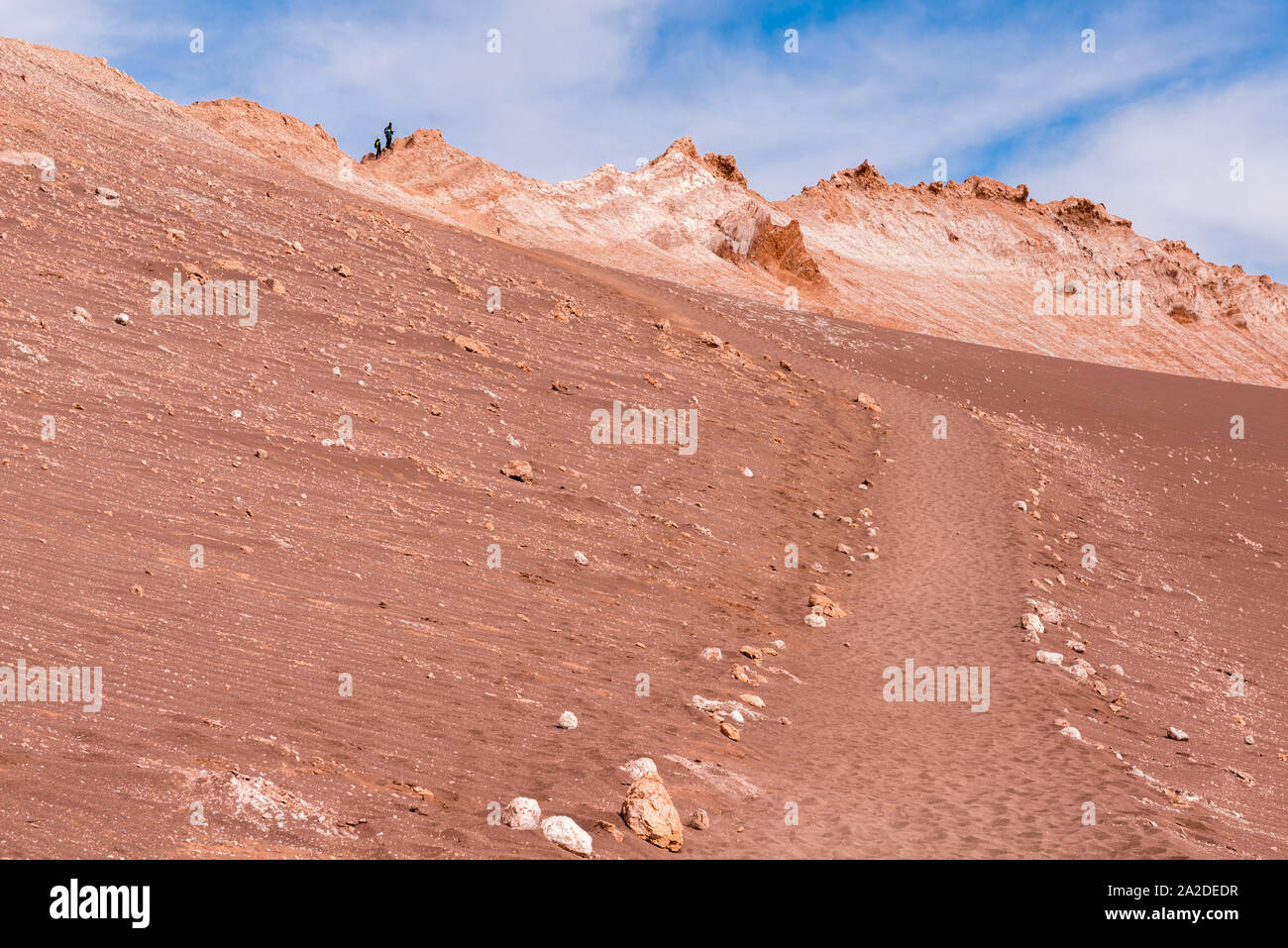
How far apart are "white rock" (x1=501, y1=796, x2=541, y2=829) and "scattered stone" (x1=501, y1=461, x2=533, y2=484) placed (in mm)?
8984

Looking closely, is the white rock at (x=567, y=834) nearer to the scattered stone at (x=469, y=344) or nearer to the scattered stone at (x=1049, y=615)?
the scattered stone at (x=1049, y=615)

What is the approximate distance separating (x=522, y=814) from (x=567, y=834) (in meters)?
0.33

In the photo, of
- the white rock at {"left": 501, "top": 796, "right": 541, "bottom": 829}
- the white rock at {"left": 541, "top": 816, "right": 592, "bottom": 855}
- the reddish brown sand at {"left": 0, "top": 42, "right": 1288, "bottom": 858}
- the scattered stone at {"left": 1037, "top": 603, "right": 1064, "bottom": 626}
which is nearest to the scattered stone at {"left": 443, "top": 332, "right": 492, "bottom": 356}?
the reddish brown sand at {"left": 0, "top": 42, "right": 1288, "bottom": 858}

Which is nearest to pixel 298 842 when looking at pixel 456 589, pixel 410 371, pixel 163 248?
pixel 456 589

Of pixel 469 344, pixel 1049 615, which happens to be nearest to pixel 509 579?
pixel 1049 615

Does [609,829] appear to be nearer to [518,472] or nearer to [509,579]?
[509,579]

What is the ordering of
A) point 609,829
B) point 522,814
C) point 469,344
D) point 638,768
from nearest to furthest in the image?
point 522,814, point 609,829, point 638,768, point 469,344

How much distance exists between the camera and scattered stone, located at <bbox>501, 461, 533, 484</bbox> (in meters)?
15.1

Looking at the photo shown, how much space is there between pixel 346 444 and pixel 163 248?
338 inches

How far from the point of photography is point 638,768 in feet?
24.9

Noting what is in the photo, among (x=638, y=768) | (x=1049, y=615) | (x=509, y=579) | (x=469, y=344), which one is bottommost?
(x=638, y=768)
